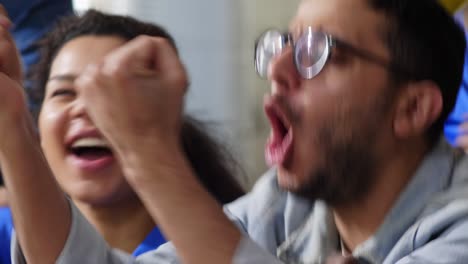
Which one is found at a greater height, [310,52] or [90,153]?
[310,52]

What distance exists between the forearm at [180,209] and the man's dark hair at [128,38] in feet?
2.00

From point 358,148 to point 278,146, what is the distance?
92 mm

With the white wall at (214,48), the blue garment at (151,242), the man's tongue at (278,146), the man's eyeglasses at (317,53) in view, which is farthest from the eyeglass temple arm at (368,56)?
the white wall at (214,48)

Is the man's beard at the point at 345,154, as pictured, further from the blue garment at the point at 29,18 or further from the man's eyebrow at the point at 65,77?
the blue garment at the point at 29,18

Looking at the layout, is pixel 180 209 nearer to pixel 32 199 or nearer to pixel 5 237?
pixel 32 199

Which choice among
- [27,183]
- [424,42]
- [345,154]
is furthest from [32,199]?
[424,42]

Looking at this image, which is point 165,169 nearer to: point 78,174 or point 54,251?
point 54,251

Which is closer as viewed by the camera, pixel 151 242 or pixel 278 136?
pixel 278 136

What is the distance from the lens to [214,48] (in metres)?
1.92

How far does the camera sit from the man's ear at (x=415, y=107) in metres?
0.86

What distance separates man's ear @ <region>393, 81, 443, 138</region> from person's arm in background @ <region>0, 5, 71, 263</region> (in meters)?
0.39

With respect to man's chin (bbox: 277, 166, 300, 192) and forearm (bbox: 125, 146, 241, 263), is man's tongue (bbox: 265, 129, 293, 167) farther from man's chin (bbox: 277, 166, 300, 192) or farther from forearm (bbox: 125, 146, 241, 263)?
forearm (bbox: 125, 146, 241, 263)

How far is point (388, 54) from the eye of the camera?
33.9 inches

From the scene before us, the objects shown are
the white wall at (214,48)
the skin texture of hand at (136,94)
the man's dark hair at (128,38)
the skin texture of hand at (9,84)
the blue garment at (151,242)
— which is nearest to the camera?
the skin texture of hand at (136,94)
